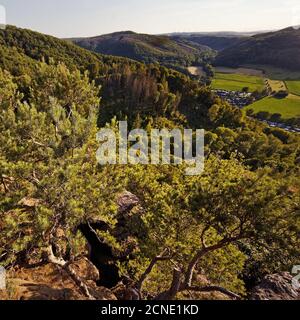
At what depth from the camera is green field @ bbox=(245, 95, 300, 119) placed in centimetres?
17750

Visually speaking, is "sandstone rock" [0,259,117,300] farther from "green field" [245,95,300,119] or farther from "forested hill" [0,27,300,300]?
"green field" [245,95,300,119]

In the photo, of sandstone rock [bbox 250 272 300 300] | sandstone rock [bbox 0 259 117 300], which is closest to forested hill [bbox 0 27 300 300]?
sandstone rock [bbox 0 259 117 300]

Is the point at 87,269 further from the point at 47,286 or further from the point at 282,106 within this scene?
the point at 282,106

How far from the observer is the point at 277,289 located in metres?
21.3

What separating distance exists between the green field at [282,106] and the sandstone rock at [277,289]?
167 metres

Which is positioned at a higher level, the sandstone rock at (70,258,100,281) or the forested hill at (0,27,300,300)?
the forested hill at (0,27,300,300)

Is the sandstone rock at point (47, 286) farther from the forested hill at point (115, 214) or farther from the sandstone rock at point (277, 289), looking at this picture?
the sandstone rock at point (277, 289)

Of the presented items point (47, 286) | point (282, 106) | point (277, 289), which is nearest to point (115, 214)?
point (47, 286)

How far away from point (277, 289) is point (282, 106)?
604 feet

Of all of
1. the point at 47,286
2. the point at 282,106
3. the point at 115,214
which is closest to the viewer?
the point at 115,214

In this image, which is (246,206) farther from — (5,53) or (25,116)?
(5,53)

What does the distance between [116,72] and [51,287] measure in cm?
12953

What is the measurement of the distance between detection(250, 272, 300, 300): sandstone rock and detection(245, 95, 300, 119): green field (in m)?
167

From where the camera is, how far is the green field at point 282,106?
17750 cm
